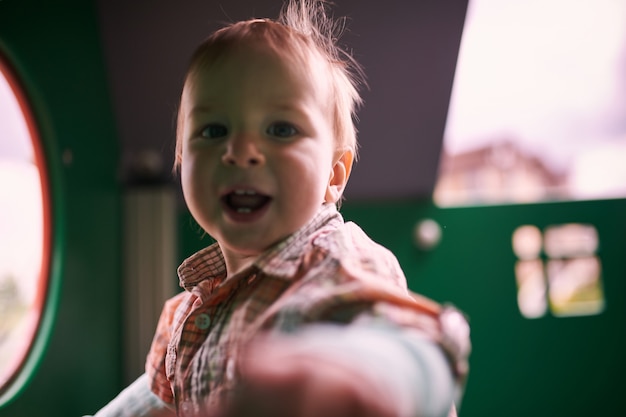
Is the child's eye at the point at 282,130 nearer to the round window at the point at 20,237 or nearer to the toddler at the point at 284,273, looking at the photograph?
the toddler at the point at 284,273

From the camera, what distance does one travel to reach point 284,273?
1.28 feet

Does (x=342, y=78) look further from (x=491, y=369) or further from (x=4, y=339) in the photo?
(x=491, y=369)

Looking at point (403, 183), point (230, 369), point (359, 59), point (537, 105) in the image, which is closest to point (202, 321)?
point (230, 369)

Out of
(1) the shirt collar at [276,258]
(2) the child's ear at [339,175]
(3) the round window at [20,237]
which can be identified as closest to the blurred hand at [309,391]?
(1) the shirt collar at [276,258]

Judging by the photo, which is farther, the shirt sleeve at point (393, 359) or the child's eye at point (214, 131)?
the child's eye at point (214, 131)

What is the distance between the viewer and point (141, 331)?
0.70 meters

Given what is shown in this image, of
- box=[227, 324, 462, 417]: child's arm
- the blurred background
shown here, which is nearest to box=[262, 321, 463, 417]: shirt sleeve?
box=[227, 324, 462, 417]: child's arm

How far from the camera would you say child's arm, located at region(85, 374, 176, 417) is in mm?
511

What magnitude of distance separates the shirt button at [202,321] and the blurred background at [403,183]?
0.09 metres

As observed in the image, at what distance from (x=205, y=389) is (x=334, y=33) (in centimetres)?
36

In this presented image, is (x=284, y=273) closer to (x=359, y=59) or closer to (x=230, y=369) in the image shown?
(x=230, y=369)

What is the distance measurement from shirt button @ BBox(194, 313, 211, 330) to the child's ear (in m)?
0.15

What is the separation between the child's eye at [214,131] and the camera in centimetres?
42

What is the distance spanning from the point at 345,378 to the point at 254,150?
0.21 meters
